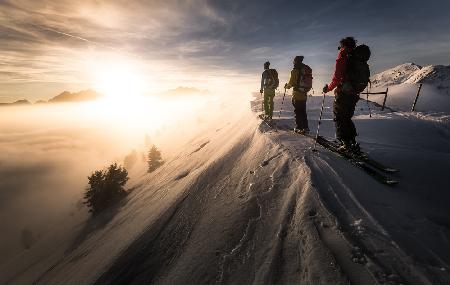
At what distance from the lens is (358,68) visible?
Result: 721 centimetres

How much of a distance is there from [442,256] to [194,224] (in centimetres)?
448

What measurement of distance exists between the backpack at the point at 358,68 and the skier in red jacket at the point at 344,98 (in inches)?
3.9

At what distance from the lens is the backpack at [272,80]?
13742 mm

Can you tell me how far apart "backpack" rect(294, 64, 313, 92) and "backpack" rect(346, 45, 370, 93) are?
11.3 feet

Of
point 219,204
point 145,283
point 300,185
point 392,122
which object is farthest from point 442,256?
point 392,122

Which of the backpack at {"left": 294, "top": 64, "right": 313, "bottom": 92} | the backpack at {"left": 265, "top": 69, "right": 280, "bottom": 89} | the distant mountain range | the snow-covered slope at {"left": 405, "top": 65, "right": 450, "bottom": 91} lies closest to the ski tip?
the backpack at {"left": 294, "top": 64, "right": 313, "bottom": 92}

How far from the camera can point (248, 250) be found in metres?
4.50

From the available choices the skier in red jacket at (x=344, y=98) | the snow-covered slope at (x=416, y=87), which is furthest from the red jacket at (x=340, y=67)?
the snow-covered slope at (x=416, y=87)

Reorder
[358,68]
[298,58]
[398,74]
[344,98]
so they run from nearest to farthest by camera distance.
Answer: [358,68] → [344,98] → [298,58] → [398,74]

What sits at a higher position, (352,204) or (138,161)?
(352,204)

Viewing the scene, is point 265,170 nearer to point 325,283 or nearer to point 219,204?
point 219,204

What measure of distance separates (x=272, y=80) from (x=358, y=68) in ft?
22.2

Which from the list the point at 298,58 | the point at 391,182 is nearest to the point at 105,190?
the point at 298,58

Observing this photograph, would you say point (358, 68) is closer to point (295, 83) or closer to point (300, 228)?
point (295, 83)
